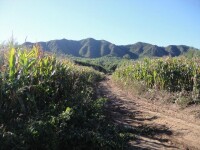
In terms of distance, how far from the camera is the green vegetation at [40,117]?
4738 millimetres

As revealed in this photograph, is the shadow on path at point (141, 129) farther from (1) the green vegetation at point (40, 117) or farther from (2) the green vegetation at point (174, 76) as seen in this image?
(2) the green vegetation at point (174, 76)

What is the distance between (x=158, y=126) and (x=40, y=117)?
11.8ft

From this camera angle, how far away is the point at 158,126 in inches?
303

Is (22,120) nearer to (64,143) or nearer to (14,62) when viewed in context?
(64,143)

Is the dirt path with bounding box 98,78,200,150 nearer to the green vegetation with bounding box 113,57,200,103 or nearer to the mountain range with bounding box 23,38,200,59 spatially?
the green vegetation with bounding box 113,57,200,103

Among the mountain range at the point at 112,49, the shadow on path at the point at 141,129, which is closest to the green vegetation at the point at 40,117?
the shadow on path at the point at 141,129

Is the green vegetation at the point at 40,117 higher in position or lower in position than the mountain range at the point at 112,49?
lower

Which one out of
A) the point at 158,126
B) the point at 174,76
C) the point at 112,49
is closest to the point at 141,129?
the point at 158,126

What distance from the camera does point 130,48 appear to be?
166 m

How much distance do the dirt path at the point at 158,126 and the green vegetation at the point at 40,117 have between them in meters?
0.68

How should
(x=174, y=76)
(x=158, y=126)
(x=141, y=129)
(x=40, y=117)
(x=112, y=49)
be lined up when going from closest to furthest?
1. (x=40, y=117)
2. (x=141, y=129)
3. (x=158, y=126)
4. (x=174, y=76)
5. (x=112, y=49)

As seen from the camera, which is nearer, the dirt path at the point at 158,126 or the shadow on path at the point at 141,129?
the shadow on path at the point at 141,129

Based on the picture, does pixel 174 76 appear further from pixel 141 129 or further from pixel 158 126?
pixel 141 129

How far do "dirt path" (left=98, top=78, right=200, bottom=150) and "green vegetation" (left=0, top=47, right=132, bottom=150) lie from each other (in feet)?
2.24
